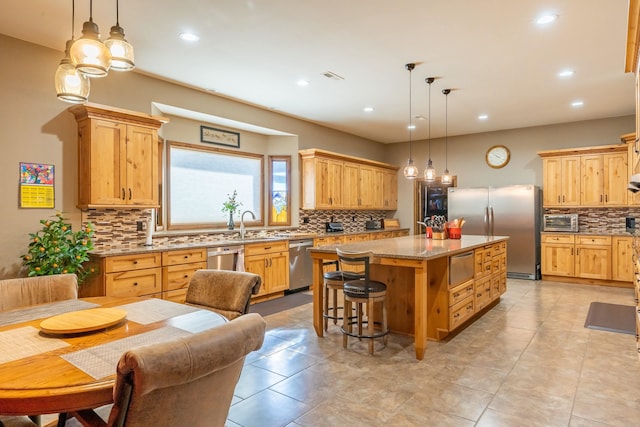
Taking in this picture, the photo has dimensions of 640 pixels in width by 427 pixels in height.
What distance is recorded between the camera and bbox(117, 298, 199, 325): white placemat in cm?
181

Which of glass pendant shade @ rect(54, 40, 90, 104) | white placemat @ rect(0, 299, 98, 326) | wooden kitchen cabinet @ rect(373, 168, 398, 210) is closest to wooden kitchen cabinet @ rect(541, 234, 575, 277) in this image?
wooden kitchen cabinet @ rect(373, 168, 398, 210)

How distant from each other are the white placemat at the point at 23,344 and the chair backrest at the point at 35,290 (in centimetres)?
60

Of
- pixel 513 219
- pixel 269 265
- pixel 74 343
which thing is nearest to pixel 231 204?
pixel 269 265

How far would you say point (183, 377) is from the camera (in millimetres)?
1052

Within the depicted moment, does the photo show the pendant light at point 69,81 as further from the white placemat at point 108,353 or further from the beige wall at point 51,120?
the beige wall at point 51,120

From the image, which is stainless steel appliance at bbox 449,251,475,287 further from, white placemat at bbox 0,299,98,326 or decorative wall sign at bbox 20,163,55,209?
decorative wall sign at bbox 20,163,55,209

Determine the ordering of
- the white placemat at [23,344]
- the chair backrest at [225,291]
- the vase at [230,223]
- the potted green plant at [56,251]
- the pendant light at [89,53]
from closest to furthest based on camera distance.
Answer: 1. the white placemat at [23,344]
2. the pendant light at [89,53]
3. the chair backrest at [225,291]
4. the potted green plant at [56,251]
5. the vase at [230,223]

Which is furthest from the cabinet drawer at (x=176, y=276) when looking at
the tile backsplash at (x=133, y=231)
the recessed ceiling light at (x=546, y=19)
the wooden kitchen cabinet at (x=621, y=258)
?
the wooden kitchen cabinet at (x=621, y=258)

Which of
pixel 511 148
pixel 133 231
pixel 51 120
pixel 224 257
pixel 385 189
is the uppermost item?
pixel 511 148

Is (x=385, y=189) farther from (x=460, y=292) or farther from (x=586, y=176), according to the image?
(x=460, y=292)

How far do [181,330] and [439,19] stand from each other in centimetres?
308

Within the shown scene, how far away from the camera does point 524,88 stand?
4984 millimetres

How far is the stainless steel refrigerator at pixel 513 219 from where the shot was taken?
676 centimetres

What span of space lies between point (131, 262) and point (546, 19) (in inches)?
173
